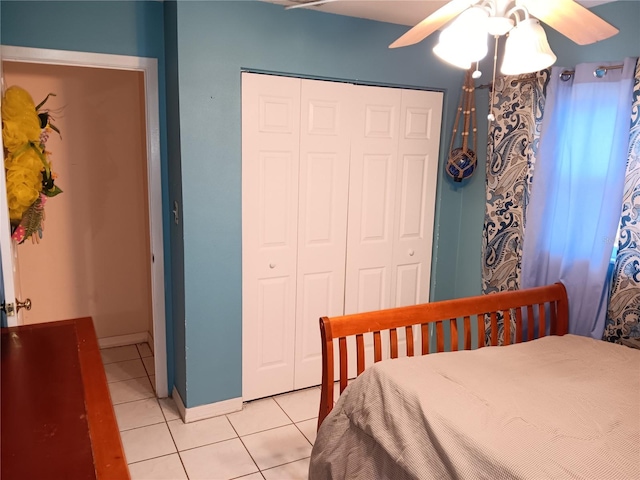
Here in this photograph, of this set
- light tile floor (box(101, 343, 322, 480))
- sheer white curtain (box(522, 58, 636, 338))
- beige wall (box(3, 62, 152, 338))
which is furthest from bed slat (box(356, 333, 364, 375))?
beige wall (box(3, 62, 152, 338))

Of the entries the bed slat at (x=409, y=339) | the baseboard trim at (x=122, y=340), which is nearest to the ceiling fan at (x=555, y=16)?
the bed slat at (x=409, y=339)

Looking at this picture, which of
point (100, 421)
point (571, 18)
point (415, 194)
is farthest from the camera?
point (415, 194)

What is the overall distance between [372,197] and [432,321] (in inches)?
44.4

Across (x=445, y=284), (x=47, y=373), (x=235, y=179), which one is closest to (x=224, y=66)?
(x=235, y=179)

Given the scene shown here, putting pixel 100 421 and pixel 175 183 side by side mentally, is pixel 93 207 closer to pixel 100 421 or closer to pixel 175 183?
pixel 175 183

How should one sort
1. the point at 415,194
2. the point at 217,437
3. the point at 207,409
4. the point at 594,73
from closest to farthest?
1. the point at 594,73
2. the point at 217,437
3. the point at 207,409
4. the point at 415,194

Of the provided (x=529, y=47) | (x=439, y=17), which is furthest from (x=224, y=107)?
(x=529, y=47)

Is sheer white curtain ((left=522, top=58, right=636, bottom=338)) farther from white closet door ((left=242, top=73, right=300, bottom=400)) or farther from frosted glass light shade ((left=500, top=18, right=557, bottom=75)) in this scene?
white closet door ((left=242, top=73, right=300, bottom=400))

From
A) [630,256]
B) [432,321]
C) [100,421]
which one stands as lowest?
[432,321]

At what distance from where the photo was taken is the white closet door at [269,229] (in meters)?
2.67

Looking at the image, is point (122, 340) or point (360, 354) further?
point (122, 340)

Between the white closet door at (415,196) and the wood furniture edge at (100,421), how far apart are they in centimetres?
226

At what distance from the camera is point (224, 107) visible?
2.54 metres

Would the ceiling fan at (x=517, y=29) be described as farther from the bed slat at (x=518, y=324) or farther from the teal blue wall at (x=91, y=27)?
the teal blue wall at (x=91, y=27)
